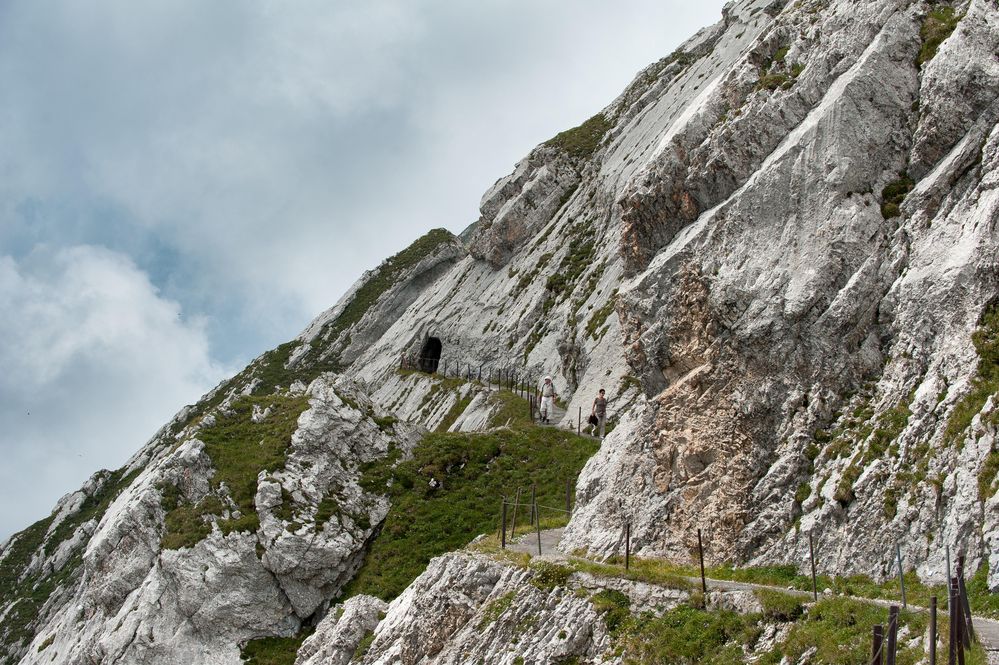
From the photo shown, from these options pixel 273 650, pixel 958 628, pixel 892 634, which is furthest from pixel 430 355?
pixel 958 628

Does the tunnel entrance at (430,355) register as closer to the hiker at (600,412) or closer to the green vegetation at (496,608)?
the hiker at (600,412)

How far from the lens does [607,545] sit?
21688mm

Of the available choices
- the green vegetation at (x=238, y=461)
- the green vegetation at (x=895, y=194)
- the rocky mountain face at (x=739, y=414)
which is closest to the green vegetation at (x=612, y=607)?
the rocky mountain face at (x=739, y=414)

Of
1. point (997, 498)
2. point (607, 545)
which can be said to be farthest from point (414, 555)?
point (997, 498)

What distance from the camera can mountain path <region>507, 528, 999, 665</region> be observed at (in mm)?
10602

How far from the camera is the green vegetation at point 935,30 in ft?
69.6

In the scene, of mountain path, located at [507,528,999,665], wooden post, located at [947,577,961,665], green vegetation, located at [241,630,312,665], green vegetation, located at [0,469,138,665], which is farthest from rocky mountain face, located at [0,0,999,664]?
green vegetation, located at [0,469,138,665]

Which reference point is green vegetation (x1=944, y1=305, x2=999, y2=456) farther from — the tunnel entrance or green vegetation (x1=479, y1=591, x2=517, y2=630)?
the tunnel entrance

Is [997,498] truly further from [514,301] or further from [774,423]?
[514,301]

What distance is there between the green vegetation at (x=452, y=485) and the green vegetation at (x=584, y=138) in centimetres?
3738

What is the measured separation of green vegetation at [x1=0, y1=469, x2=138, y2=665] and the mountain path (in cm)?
3697

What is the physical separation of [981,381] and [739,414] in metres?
6.07

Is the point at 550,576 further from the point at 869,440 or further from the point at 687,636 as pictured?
the point at 869,440

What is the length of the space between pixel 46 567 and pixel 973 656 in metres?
62.3
